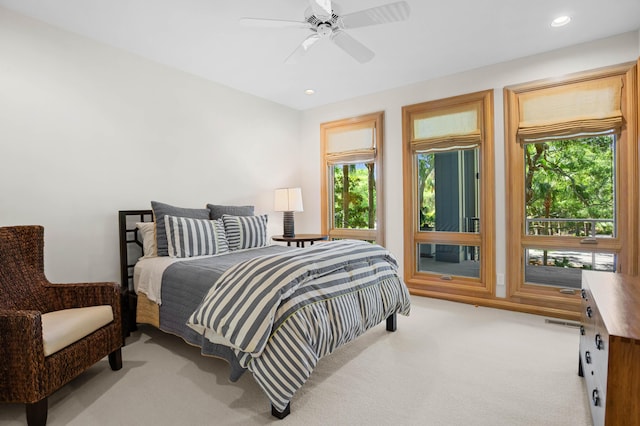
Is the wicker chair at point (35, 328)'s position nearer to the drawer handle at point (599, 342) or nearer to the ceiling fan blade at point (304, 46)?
the ceiling fan blade at point (304, 46)

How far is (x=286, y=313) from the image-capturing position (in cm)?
181

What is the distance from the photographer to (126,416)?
5.95 ft

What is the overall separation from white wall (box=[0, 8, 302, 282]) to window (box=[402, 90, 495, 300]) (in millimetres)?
2440

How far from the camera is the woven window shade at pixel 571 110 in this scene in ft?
10.1

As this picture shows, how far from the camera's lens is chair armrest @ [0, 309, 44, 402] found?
1691 millimetres

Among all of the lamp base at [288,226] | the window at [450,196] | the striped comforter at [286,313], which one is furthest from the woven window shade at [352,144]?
the striped comforter at [286,313]

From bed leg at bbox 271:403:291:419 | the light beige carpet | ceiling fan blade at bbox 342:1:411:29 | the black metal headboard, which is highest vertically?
ceiling fan blade at bbox 342:1:411:29

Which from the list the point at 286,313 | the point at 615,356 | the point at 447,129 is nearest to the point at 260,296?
the point at 286,313

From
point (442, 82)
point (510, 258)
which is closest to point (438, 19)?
point (442, 82)

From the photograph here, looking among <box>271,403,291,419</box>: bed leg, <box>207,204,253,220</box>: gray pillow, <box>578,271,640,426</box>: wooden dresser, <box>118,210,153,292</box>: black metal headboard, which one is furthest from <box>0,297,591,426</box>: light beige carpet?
<box>207,204,253,220</box>: gray pillow

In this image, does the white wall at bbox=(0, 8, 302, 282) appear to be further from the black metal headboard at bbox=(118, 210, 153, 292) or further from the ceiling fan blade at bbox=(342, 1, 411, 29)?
the ceiling fan blade at bbox=(342, 1, 411, 29)

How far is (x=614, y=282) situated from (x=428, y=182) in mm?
2596

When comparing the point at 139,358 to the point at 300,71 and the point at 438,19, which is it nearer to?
the point at 300,71

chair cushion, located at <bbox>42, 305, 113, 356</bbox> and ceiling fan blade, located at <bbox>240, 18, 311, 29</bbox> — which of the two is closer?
chair cushion, located at <bbox>42, 305, 113, 356</bbox>
